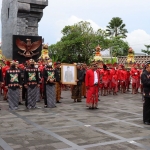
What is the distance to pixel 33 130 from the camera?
20.6 ft

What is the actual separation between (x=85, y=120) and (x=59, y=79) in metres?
3.77

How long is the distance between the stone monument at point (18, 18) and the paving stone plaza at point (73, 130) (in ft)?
22.3

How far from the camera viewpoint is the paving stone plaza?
519 cm

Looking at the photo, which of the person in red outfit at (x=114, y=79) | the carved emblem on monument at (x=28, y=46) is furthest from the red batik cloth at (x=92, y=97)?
the carved emblem on monument at (x=28, y=46)

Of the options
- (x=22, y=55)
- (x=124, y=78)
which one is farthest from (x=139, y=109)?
(x=22, y=55)

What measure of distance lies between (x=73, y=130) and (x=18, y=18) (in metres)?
10.3

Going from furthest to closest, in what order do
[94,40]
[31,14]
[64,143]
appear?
[94,40], [31,14], [64,143]

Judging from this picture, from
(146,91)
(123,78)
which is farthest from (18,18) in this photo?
(146,91)

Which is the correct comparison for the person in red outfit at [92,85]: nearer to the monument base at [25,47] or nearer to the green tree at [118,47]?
the monument base at [25,47]

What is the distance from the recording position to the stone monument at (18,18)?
48.4ft

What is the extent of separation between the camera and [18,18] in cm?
1497

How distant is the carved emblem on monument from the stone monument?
829mm

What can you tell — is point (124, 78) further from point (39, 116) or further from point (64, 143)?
point (64, 143)

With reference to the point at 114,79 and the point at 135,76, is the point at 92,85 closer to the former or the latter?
the point at 114,79
